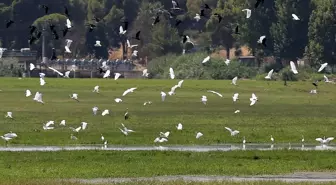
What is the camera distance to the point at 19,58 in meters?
145

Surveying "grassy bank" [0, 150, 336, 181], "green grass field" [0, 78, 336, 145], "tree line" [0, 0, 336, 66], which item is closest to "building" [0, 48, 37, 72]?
"tree line" [0, 0, 336, 66]

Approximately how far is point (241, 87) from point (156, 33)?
6539 centimetres

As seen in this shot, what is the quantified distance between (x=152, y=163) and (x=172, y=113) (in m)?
26.8

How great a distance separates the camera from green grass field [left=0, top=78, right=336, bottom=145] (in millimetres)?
54812

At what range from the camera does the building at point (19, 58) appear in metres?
128

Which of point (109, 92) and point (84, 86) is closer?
point (109, 92)

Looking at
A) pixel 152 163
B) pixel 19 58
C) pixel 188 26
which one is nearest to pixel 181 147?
pixel 152 163

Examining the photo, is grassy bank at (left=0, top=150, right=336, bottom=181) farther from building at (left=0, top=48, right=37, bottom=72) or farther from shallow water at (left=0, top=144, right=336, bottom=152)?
building at (left=0, top=48, right=37, bottom=72)

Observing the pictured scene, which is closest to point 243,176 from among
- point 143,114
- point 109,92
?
point 143,114

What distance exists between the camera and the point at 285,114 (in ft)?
230

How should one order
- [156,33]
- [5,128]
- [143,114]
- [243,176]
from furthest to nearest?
[156,33], [143,114], [5,128], [243,176]

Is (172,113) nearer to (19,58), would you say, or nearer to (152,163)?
(152,163)

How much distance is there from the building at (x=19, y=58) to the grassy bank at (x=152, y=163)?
81.3 metres

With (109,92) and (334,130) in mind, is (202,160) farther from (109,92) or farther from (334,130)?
(109,92)
